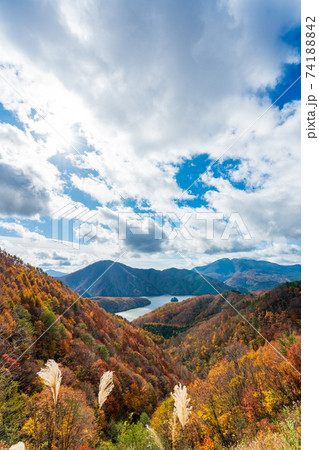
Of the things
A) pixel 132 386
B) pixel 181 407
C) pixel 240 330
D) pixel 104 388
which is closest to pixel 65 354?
pixel 132 386

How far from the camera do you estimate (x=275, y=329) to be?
235ft

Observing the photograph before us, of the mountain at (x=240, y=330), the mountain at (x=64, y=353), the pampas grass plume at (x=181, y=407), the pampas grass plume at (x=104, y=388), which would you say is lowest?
the mountain at (x=240, y=330)

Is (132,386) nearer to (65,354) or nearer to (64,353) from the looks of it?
(65,354)

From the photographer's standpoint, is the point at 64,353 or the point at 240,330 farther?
the point at 240,330

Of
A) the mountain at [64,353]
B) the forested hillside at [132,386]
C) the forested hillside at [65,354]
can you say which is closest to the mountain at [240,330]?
the forested hillside at [132,386]

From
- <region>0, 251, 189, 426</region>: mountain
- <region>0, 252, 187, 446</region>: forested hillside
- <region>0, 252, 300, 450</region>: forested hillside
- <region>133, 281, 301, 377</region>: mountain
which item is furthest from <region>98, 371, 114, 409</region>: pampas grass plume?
<region>133, 281, 301, 377</region>: mountain

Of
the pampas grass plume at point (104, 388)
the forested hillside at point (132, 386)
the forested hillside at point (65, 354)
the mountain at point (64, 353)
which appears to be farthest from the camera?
the mountain at point (64, 353)

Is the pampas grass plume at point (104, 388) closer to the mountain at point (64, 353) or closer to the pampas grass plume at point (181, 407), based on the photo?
the pampas grass plume at point (181, 407)

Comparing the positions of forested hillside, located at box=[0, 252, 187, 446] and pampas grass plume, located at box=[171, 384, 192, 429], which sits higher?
pampas grass plume, located at box=[171, 384, 192, 429]

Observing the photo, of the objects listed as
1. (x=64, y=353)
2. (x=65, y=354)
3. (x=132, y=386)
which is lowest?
(x=132, y=386)

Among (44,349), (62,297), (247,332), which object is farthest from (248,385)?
(247,332)

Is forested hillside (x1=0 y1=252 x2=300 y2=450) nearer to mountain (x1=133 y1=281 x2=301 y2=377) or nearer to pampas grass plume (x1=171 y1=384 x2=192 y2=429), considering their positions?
pampas grass plume (x1=171 y1=384 x2=192 y2=429)

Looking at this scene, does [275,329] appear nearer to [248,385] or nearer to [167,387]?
[167,387]
